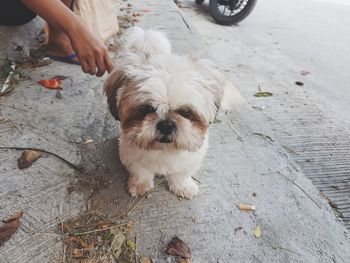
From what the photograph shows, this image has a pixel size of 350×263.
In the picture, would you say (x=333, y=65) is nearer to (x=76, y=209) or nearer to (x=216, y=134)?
(x=216, y=134)

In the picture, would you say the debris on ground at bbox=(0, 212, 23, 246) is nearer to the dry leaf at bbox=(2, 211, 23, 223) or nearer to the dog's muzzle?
the dry leaf at bbox=(2, 211, 23, 223)

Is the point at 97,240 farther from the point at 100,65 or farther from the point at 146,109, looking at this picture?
the point at 100,65

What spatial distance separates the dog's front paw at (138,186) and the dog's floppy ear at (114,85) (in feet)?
1.71

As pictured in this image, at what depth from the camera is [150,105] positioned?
1.71m

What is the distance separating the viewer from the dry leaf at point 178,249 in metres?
1.91

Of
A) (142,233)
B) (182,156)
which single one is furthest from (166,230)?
(182,156)

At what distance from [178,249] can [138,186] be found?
522mm

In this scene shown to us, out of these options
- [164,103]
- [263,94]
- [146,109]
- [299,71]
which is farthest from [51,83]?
[299,71]

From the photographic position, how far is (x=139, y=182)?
7.29 feet

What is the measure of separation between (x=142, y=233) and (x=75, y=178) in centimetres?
64

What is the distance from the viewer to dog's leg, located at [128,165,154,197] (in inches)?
86.0

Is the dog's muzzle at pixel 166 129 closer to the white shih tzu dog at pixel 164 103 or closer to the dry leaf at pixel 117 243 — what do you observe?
the white shih tzu dog at pixel 164 103

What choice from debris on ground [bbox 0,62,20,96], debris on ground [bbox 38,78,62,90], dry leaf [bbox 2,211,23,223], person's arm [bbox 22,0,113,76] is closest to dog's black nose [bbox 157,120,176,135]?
person's arm [bbox 22,0,113,76]

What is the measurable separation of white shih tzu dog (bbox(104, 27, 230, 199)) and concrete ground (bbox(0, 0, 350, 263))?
395 mm
